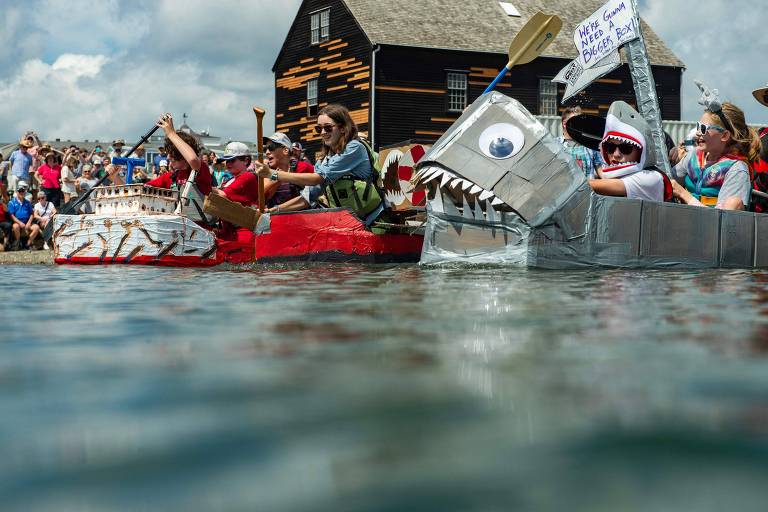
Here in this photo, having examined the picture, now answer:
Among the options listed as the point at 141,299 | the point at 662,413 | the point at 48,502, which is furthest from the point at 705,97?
the point at 48,502

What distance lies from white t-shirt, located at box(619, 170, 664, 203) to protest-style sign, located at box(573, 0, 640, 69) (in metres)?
1.76

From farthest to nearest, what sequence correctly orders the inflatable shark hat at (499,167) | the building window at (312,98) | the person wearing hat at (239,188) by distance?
the building window at (312,98), the person wearing hat at (239,188), the inflatable shark hat at (499,167)

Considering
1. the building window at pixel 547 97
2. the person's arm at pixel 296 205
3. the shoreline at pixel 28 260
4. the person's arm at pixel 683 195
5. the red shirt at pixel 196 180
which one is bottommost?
the shoreline at pixel 28 260

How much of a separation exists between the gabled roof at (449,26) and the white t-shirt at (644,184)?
80.8 ft

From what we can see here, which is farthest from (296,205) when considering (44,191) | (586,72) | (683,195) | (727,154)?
(44,191)

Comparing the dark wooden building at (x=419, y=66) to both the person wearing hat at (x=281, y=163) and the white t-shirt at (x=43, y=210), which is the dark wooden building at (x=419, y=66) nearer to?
the white t-shirt at (x=43, y=210)

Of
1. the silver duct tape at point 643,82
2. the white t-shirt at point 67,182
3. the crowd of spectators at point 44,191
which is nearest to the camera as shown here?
the silver duct tape at point 643,82

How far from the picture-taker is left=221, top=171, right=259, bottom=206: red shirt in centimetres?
865

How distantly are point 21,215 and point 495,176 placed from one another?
11.2 m

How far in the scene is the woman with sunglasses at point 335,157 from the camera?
7.49 meters

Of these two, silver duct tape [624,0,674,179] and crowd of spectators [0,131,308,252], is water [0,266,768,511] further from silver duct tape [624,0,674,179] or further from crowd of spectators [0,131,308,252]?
crowd of spectators [0,131,308,252]

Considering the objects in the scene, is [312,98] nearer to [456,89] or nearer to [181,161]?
[456,89]

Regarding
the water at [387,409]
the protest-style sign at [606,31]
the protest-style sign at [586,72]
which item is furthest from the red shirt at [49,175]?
the water at [387,409]

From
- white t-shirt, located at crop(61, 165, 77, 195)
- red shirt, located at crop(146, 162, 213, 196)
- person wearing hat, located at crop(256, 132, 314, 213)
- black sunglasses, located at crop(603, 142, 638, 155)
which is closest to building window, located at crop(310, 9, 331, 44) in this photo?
white t-shirt, located at crop(61, 165, 77, 195)
